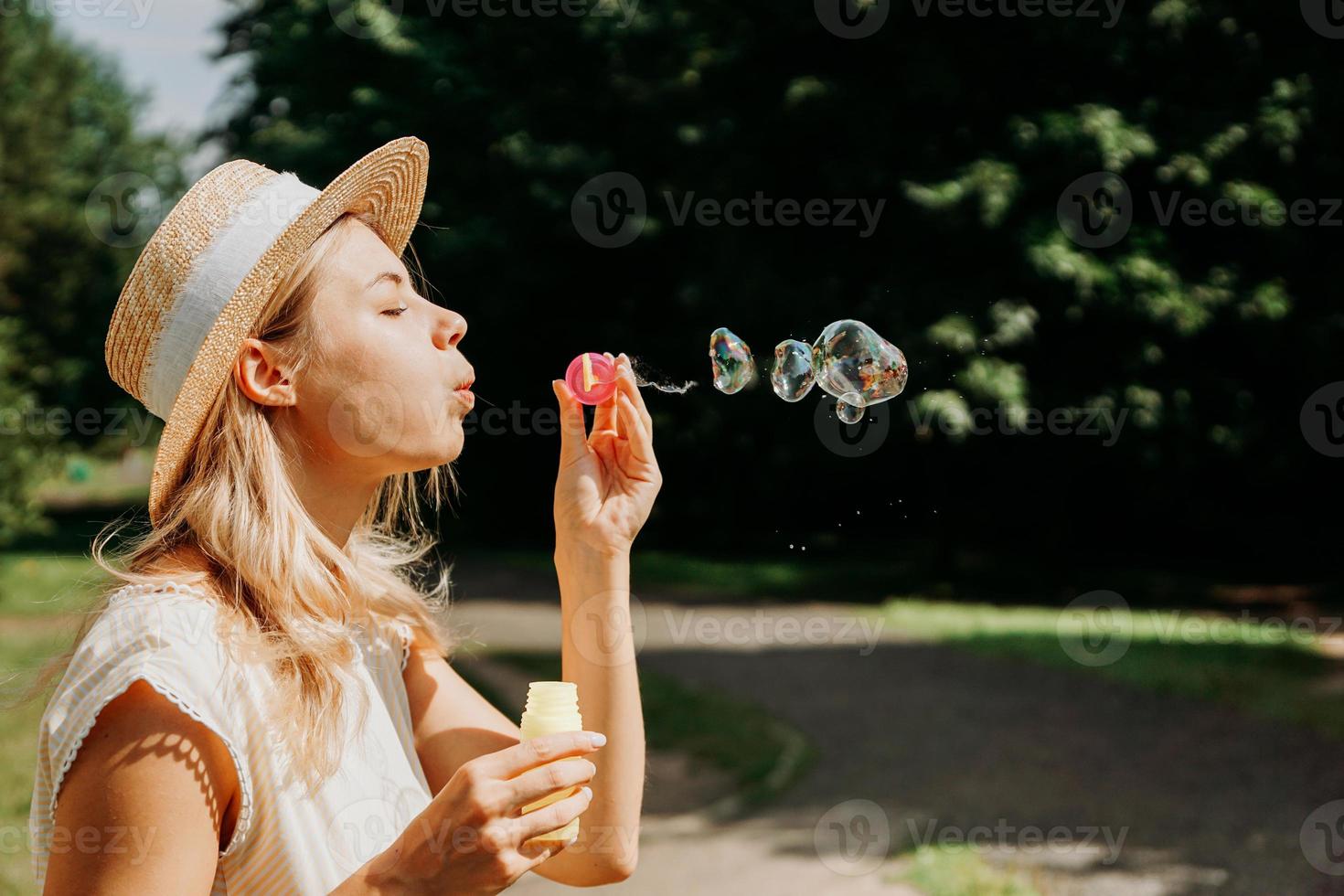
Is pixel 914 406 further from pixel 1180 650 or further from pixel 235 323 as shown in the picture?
pixel 235 323

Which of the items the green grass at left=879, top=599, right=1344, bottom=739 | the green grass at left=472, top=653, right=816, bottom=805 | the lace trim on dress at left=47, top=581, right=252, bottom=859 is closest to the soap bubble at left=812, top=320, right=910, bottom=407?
the lace trim on dress at left=47, top=581, right=252, bottom=859

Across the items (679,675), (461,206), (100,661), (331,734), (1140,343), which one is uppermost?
(461,206)

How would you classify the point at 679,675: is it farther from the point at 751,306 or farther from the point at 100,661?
the point at 100,661

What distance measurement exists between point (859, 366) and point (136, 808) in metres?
2.37

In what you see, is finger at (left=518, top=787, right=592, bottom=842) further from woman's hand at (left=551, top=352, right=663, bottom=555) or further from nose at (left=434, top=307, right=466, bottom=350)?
nose at (left=434, top=307, right=466, bottom=350)

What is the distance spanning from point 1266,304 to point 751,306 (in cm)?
504

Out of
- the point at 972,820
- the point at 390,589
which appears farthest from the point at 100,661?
the point at 972,820

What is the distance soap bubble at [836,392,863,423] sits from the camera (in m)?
3.48

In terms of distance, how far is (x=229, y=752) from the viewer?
1.65 m

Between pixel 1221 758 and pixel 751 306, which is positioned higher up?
pixel 751 306

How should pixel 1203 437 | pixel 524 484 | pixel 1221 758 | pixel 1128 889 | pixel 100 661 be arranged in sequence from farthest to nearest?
pixel 524 484 → pixel 1203 437 → pixel 1221 758 → pixel 1128 889 → pixel 100 661

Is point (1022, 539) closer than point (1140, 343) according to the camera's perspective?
No

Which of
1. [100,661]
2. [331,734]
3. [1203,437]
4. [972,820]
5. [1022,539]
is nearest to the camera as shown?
[100,661]

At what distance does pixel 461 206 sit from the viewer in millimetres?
16656
